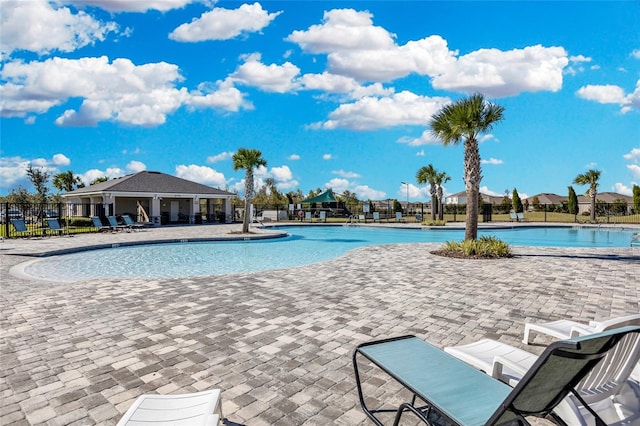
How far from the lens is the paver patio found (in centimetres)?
285

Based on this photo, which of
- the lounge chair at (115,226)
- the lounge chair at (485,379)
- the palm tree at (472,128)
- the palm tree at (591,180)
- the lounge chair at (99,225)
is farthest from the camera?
the palm tree at (591,180)

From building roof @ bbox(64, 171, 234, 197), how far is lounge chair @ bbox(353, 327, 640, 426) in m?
28.1

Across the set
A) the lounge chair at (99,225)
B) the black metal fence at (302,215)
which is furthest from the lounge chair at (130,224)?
the black metal fence at (302,215)

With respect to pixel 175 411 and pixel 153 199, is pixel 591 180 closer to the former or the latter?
pixel 153 199

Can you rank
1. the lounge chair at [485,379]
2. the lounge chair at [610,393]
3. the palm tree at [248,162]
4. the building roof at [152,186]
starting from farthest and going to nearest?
the building roof at [152,186] → the palm tree at [248,162] → the lounge chair at [610,393] → the lounge chair at [485,379]

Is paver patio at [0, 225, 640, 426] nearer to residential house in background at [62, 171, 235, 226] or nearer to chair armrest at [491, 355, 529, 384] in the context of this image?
chair armrest at [491, 355, 529, 384]

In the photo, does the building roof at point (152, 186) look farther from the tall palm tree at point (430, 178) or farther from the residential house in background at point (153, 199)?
the tall palm tree at point (430, 178)

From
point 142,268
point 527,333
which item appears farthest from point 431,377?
point 142,268

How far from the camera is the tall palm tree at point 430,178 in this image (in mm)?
27497

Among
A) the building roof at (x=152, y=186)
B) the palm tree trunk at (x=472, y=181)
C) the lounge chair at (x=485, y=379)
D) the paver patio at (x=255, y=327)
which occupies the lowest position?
the paver patio at (x=255, y=327)

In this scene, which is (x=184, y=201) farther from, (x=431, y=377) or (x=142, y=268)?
(x=431, y=377)

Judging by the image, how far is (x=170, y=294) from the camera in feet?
20.0

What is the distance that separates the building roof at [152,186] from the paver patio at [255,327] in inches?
792

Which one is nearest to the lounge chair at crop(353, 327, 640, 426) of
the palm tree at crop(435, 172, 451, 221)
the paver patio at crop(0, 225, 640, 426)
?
the paver patio at crop(0, 225, 640, 426)
